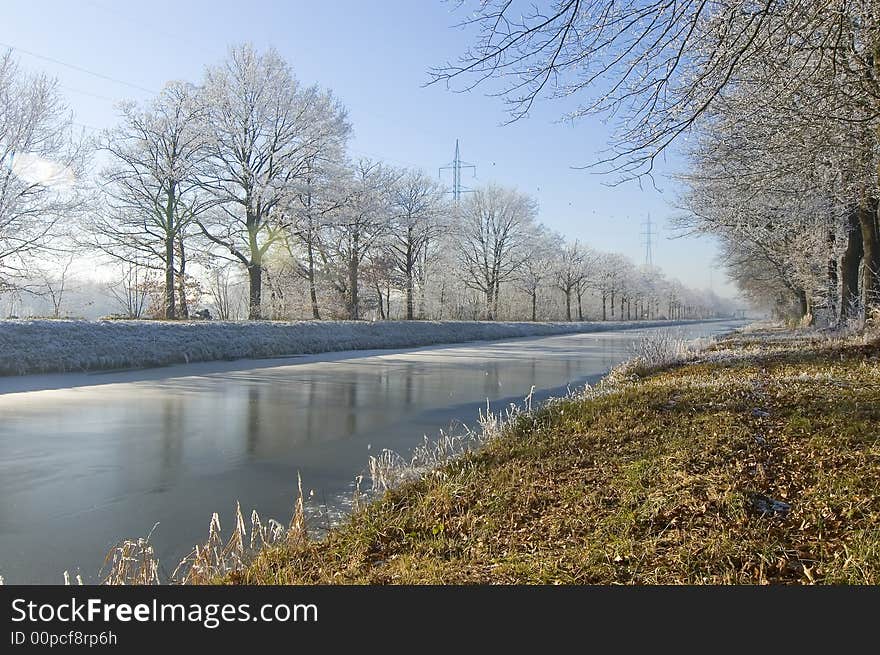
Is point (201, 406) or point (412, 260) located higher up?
point (412, 260)

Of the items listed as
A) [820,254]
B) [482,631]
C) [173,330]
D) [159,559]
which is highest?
[820,254]

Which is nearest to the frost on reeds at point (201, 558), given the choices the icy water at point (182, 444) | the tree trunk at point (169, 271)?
the icy water at point (182, 444)

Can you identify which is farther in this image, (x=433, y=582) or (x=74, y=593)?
(x=433, y=582)

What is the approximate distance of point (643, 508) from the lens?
3137mm

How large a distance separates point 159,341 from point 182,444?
9100 millimetres

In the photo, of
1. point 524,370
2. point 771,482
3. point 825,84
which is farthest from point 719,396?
point 524,370

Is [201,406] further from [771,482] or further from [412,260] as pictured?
[412,260]

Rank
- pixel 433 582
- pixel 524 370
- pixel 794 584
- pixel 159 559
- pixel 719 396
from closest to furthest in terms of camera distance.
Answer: pixel 794 584 < pixel 433 582 < pixel 159 559 < pixel 719 396 < pixel 524 370

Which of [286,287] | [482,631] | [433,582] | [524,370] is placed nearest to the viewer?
[482,631]

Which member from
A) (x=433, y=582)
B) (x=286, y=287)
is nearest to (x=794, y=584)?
(x=433, y=582)

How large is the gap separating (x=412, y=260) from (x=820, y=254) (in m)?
23.7

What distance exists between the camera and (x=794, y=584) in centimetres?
226

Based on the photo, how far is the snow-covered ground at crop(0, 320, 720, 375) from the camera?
1134 centimetres

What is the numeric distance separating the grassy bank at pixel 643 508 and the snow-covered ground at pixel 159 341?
10781 millimetres
